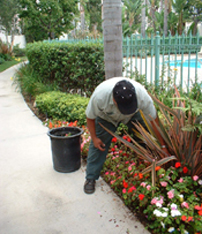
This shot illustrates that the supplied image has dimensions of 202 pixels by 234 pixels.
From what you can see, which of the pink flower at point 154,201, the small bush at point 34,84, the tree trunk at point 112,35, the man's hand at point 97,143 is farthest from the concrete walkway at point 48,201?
the small bush at point 34,84

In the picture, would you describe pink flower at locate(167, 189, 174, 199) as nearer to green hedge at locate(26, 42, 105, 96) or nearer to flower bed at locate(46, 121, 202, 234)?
flower bed at locate(46, 121, 202, 234)

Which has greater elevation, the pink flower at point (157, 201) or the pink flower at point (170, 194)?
the pink flower at point (170, 194)

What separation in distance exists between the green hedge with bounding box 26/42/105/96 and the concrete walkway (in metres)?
2.60

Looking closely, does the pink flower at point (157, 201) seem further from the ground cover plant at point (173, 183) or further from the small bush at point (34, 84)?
the small bush at point (34, 84)

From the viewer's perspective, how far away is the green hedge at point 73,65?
263 inches

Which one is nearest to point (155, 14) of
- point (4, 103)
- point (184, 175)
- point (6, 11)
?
point (6, 11)

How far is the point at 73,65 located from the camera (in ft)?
23.2

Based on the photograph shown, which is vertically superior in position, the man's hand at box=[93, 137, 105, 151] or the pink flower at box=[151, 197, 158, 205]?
the man's hand at box=[93, 137, 105, 151]

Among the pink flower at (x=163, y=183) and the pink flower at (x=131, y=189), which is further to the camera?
the pink flower at (x=131, y=189)

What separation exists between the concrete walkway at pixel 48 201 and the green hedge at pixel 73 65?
2.60 m

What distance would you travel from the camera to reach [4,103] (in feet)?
27.4

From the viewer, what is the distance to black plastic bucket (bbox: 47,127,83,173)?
374 cm

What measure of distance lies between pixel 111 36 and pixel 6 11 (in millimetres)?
29627

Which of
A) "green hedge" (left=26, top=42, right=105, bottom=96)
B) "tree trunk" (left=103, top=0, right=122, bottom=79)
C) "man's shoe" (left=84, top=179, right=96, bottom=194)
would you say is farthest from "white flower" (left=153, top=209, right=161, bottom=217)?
"green hedge" (left=26, top=42, right=105, bottom=96)
